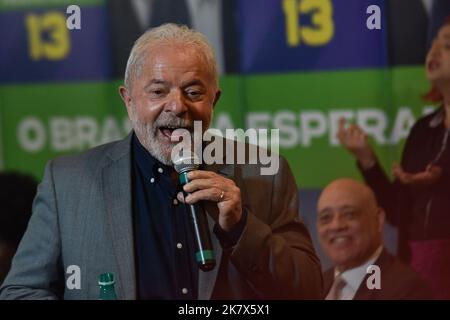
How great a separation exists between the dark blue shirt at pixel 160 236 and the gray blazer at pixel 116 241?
0.03 metres

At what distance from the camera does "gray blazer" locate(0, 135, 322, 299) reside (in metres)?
2.17

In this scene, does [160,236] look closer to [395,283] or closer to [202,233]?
[202,233]

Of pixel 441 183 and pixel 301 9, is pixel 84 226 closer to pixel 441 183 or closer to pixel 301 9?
pixel 301 9

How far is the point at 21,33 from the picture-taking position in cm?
250

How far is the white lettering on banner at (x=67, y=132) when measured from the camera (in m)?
2.42

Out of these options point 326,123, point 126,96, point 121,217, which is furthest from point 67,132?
point 326,123

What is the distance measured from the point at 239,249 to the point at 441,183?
73cm

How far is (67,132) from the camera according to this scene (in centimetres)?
247

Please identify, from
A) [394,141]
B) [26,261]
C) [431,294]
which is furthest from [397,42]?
[26,261]

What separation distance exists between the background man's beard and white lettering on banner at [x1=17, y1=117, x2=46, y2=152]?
1.36 feet

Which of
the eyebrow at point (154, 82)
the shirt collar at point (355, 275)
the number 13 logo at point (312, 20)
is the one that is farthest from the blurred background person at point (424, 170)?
the eyebrow at point (154, 82)

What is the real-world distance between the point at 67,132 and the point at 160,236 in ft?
1.61

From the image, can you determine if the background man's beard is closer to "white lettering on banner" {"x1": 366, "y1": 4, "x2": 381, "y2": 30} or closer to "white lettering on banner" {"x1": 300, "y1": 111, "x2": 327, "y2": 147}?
"white lettering on banner" {"x1": 300, "y1": 111, "x2": 327, "y2": 147}

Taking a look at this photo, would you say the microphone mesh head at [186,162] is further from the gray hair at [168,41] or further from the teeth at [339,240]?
the teeth at [339,240]
